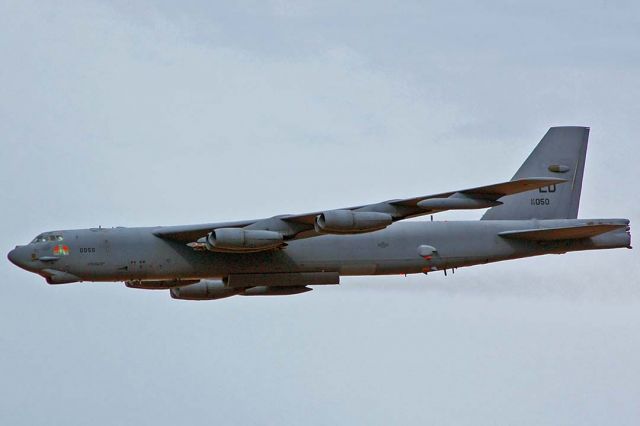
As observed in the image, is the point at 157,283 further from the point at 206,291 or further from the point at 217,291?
the point at 217,291

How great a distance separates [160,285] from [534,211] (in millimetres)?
14333

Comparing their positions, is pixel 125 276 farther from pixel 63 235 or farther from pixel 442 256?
pixel 442 256

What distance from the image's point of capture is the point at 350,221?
43.9m

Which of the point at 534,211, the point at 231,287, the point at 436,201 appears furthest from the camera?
the point at 534,211

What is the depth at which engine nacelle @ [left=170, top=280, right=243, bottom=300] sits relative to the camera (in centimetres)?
5153

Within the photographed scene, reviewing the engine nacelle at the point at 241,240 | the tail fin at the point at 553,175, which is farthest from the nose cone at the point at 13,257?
the tail fin at the point at 553,175

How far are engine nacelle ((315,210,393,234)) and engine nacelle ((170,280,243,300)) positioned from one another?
320 inches

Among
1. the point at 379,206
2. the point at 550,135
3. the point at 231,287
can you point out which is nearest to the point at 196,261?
the point at 231,287

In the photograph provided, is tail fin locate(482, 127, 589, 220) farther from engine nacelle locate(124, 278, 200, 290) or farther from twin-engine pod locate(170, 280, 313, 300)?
engine nacelle locate(124, 278, 200, 290)

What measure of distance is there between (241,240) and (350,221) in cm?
376

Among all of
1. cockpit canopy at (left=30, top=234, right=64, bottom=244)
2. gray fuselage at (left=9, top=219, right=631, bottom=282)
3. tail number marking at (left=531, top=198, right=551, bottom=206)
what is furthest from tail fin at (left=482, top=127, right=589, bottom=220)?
cockpit canopy at (left=30, top=234, right=64, bottom=244)

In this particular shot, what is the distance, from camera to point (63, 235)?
46781 millimetres

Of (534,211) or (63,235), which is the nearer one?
(63,235)

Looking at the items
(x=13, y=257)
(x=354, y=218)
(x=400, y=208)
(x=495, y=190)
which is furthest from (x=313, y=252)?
(x=13, y=257)
